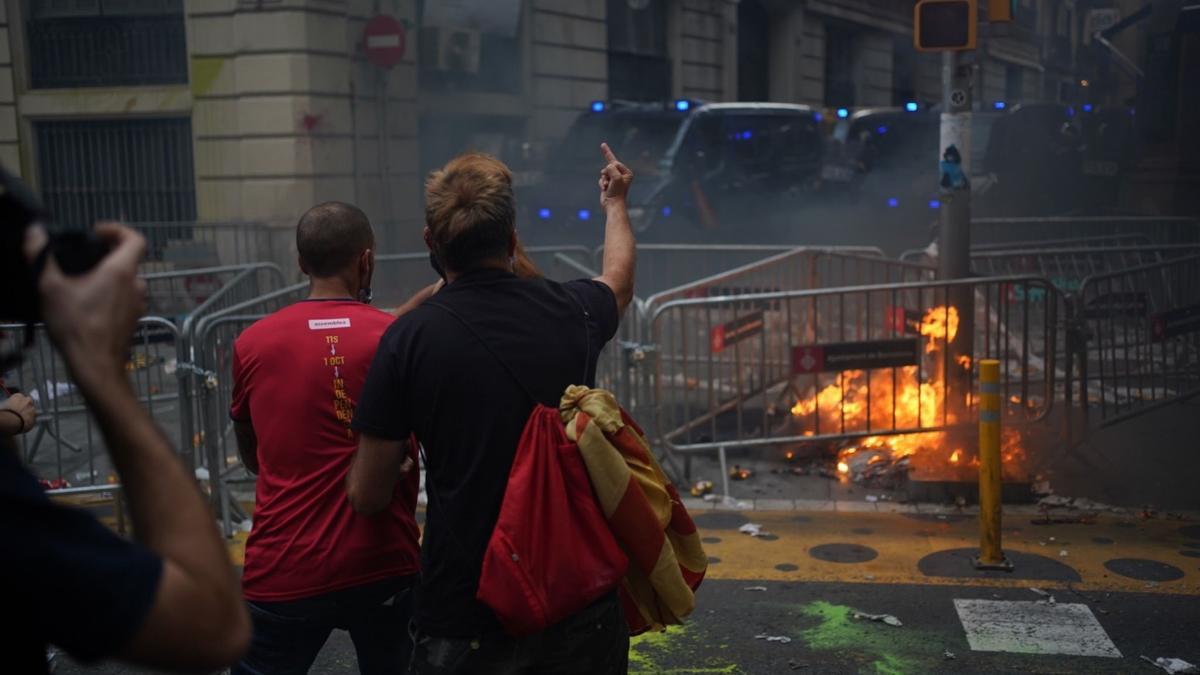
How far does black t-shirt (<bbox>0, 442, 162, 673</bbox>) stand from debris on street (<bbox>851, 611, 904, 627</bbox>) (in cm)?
435

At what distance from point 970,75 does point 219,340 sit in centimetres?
502

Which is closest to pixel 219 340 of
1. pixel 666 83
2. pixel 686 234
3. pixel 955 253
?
pixel 955 253

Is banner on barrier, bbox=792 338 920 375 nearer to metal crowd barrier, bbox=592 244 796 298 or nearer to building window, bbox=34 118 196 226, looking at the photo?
metal crowd barrier, bbox=592 244 796 298

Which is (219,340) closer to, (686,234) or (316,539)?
(316,539)

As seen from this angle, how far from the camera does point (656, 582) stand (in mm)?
2760

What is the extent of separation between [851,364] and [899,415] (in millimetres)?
658

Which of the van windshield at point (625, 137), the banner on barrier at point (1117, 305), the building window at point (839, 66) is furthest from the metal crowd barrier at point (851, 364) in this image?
the building window at point (839, 66)

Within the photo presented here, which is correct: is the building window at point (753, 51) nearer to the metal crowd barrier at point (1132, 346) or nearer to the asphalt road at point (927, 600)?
the metal crowd barrier at point (1132, 346)

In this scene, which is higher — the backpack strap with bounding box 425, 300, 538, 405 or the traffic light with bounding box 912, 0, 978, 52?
the traffic light with bounding box 912, 0, 978, 52

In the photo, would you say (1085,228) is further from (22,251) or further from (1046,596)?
(22,251)

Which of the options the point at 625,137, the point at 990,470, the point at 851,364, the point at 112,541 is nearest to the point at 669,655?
the point at 990,470

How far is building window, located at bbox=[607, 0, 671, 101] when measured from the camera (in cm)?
2286

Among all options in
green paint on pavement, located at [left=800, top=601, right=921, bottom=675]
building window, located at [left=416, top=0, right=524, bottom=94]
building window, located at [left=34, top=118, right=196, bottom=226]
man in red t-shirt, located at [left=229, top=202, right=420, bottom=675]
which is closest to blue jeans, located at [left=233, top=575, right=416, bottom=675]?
man in red t-shirt, located at [left=229, top=202, right=420, bottom=675]

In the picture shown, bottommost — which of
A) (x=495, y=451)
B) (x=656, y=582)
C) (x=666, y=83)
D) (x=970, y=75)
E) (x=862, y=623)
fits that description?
(x=862, y=623)
